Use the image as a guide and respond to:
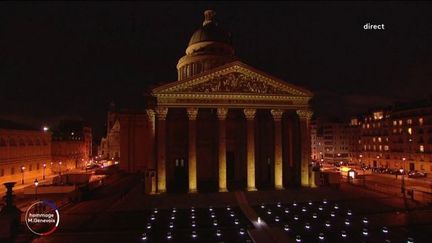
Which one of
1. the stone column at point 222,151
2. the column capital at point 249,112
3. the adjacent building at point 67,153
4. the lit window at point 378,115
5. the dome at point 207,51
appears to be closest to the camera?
the stone column at point 222,151

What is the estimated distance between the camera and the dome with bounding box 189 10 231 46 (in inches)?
2190

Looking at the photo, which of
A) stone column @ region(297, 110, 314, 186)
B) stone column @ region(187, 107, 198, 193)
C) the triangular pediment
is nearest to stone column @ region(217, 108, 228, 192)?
the triangular pediment

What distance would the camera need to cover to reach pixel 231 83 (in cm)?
3753

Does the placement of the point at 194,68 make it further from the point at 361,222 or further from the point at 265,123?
the point at 361,222

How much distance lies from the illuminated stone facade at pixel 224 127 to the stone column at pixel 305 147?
0.39 ft

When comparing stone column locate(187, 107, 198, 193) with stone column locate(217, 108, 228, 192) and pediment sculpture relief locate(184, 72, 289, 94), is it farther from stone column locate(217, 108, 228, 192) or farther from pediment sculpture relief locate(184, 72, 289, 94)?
stone column locate(217, 108, 228, 192)

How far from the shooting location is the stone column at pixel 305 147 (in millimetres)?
40188

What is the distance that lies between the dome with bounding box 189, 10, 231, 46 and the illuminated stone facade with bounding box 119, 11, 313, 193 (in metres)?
0.18

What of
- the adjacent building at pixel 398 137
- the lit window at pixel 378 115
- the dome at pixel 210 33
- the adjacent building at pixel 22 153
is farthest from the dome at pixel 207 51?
the lit window at pixel 378 115

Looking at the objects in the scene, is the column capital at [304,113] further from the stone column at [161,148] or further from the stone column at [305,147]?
the stone column at [161,148]

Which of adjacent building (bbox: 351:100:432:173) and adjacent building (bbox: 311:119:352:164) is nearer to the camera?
adjacent building (bbox: 351:100:432:173)

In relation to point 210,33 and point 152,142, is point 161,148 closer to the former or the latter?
point 152,142

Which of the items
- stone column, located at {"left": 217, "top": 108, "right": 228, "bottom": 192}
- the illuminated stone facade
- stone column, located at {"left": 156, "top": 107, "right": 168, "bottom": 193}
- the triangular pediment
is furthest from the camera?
stone column, located at {"left": 217, "top": 108, "right": 228, "bottom": 192}

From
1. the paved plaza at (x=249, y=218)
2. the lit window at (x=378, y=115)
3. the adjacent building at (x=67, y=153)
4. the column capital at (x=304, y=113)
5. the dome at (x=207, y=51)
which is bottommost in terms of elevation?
the paved plaza at (x=249, y=218)
